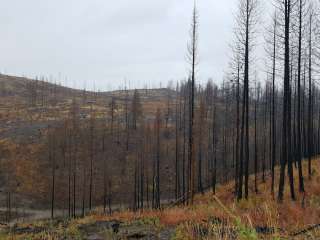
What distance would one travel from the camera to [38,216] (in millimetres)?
45156

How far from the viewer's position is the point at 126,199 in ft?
180

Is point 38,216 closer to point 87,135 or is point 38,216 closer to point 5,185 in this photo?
point 5,185

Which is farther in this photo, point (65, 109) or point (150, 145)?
point (65, 109)

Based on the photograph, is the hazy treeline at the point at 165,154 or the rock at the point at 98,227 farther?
the hazy treeline at the point at 165,154

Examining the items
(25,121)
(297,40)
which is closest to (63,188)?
(25,121)

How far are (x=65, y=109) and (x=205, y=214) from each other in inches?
3753

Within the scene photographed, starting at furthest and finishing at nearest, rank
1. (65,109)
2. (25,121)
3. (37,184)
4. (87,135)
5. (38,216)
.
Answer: (65,109)
(25,121)
(87,135)
(37,184)
(38,216)

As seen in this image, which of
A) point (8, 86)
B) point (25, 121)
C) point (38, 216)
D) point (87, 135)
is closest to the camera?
point (38, 216)

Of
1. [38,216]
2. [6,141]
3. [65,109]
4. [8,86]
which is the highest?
[8,86]

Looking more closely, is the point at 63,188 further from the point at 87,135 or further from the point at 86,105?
the point at 86,105

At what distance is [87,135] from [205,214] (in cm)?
5477

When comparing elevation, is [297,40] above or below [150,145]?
above

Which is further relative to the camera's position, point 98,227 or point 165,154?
point 165,154

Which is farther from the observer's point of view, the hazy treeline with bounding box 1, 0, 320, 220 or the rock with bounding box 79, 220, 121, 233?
the hazy treeline with bounding box 1, 0, 320, 220
